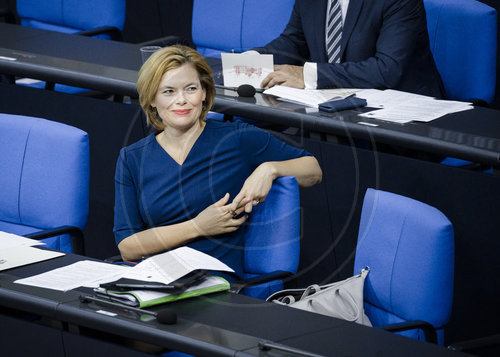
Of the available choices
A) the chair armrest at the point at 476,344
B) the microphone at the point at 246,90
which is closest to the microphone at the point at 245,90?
the microphone at the point at 246,90

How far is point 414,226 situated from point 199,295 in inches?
23.1

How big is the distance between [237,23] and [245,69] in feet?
2.71

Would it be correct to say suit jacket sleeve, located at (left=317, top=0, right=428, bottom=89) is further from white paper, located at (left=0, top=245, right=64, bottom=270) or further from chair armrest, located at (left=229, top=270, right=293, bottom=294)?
white paper, located at (left=0, top=245, right=64, bottom=270)

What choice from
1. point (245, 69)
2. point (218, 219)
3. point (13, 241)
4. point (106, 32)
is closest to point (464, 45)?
point (245, 69)

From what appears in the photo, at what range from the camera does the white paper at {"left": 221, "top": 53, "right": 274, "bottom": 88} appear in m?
3.38

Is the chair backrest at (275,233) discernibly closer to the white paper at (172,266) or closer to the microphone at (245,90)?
the white paper at (172,266)

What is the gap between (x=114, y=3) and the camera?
15.2 feet

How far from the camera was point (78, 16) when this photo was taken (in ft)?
15.7

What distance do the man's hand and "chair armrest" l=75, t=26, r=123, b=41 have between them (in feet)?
4.84

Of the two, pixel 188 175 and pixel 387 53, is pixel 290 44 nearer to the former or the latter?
pixel 387 53

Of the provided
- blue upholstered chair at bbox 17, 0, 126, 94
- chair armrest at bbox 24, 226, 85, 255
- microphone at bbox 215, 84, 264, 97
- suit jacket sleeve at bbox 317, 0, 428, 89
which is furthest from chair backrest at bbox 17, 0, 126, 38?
chair armrest at bbox 24, 226, 85, 255

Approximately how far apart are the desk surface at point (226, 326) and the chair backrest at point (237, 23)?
2230 millimetres

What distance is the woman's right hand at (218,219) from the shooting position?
2447 millimetres

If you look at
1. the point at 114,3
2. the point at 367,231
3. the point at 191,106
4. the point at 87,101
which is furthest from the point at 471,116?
the point at 114,3
